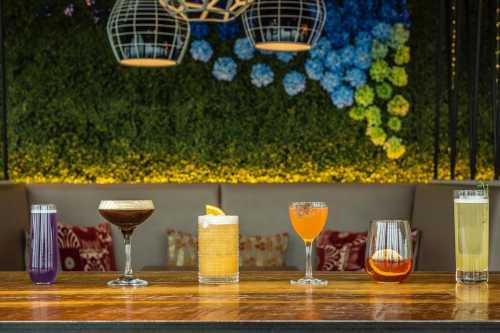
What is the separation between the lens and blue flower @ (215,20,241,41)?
17.2 ft

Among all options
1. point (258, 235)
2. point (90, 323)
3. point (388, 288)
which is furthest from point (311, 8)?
point (90, 323)

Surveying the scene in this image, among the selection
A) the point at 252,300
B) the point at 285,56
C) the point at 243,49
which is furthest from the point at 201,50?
the point at 252,300

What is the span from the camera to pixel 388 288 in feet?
6.14

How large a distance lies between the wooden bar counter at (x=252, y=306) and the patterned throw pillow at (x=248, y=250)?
2.52 meters

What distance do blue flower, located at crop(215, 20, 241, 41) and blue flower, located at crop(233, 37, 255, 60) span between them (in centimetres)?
5

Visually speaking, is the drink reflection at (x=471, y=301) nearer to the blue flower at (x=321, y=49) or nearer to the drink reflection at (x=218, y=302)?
the drink reflection at (x=218, y=302)

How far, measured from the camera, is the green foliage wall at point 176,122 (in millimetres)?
5203

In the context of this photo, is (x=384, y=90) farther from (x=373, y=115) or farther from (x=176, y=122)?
(x=176, y=122)

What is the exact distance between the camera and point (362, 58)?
17.3 ft

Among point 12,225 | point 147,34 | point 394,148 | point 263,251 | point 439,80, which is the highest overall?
point 147,34

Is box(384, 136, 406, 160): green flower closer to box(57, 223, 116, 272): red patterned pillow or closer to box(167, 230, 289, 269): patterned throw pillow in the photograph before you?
box(167, 230, 289, 269): patterned throw pillow

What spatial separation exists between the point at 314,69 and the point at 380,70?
1.25 feet

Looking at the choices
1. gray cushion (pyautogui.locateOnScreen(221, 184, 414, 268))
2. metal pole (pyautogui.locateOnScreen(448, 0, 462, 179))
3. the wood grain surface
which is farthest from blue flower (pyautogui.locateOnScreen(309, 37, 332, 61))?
the wood grain surface

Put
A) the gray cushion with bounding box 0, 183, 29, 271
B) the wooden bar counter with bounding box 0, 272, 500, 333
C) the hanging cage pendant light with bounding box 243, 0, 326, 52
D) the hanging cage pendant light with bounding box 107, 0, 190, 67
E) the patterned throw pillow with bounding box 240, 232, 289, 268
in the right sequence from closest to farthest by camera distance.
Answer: the wooden bar counter with bounding box 0, 272, 500, 333
the hanging cage pendant light with bounding box 243, 0, 326, 52
the hanging cage pendant light with bounding box 107, 0, 190, 67
the gray cushion with bounding box 0, 183, 29, 271
the patterned throw pillow with bounding box 240, 232, 289, 268
